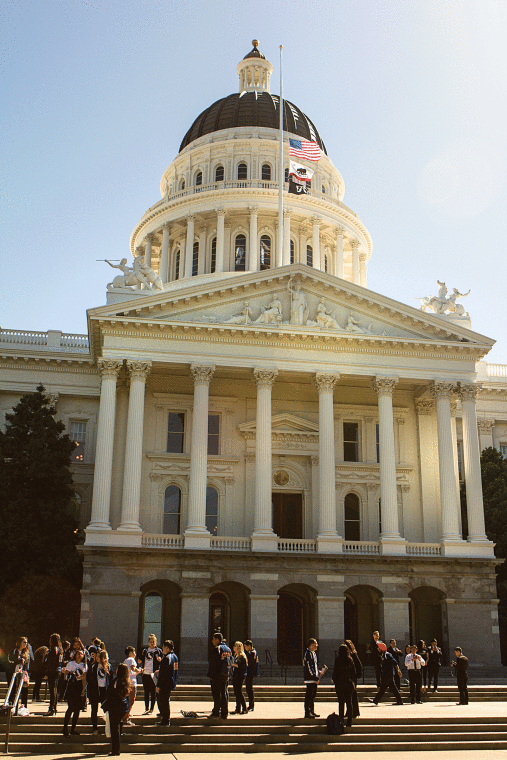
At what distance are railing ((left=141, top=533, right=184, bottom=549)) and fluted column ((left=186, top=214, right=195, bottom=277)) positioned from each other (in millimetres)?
24869

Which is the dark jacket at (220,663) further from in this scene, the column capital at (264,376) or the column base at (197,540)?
the column capital at (264,376)

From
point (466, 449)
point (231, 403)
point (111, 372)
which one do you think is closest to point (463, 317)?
point (466, 449)

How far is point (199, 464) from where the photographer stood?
36938 millimetres

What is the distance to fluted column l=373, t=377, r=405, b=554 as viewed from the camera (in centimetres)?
3709

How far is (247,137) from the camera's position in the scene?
62.5 m

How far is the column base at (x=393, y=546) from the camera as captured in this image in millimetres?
36875

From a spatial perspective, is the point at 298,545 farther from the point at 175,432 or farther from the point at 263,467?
the point at 175,432

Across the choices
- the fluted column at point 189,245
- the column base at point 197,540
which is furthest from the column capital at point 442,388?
the fluted column at point 189,245

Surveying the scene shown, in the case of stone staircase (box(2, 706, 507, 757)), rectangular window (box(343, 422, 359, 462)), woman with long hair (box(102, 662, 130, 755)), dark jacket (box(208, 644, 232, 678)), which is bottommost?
stone staircase (box(2, 706, 507, 757))

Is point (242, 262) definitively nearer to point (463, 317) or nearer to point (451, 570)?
point (463, 317)

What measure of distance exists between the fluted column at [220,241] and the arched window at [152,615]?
24981mm

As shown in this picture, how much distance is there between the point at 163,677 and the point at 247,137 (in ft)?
166

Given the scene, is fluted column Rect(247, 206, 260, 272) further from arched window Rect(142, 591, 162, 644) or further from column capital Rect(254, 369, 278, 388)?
arched window Rect(142, 591, 162, 644)

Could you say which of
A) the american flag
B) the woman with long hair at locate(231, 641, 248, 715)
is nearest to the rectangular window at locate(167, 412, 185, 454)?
the american flag
